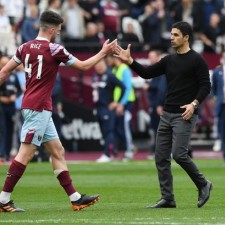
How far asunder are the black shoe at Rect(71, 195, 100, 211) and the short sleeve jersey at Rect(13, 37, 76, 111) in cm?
116

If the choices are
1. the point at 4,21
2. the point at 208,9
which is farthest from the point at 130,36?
the point at 4,21

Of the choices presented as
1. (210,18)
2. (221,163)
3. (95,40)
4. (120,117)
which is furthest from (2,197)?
(210,18)

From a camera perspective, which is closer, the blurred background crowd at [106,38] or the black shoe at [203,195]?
the black shoe at [203,195]

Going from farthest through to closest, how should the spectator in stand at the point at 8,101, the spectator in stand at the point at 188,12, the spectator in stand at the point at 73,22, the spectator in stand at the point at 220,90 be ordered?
the spectator in stand at the point at 188,12 → the spectator in stand at the point at 73,22 → the spectator in stand at the point at 8,101 → the spectator in stand at the point at 220,90

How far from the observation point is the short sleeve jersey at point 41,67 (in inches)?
481

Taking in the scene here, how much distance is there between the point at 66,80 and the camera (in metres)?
27.5

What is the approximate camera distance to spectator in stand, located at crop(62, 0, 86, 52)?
28.9 metres

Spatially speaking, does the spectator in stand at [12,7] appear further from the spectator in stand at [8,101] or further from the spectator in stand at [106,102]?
the spectator in stand at [106,102]

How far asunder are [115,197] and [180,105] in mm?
2275

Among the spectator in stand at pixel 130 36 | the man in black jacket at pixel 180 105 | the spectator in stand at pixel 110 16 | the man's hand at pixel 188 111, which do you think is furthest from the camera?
the spectator in stand at pixel 110 16

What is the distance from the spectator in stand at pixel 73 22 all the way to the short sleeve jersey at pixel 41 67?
649 inches

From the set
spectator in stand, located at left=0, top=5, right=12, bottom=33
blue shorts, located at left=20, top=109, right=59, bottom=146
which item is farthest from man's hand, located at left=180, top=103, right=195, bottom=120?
spectator in stand, located at left=0, top=5, right=12, bottom=33

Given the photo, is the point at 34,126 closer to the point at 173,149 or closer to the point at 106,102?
the point at 173,149

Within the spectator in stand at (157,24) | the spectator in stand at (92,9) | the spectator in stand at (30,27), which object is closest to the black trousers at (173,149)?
the spectator in stand at (30,27)
